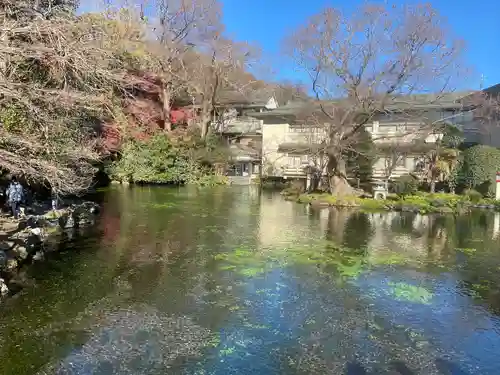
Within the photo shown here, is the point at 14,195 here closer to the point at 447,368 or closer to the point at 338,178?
the point at 447,368

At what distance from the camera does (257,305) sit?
24.1 feet

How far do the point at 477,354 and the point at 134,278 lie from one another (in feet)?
19.9

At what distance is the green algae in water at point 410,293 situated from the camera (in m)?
7.81

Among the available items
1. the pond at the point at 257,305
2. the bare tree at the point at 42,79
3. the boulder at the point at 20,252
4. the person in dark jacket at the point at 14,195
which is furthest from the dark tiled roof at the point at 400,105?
the boulder at the point at 20,252

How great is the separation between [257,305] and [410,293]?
3002 mm

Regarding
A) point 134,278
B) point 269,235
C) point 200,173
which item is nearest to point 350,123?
point 269,235

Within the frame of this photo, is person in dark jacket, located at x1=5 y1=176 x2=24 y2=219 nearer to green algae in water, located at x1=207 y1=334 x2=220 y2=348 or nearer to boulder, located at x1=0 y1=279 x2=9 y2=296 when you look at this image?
boulder, located at x1=0 y1=279 x2=9 y2=296

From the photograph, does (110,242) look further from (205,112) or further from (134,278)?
(205,112)

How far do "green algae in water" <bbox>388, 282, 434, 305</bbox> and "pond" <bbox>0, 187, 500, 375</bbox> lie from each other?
0.04 m

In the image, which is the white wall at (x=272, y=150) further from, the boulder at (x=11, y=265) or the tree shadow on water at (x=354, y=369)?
the tree shadow on water at (x=354, y=369)

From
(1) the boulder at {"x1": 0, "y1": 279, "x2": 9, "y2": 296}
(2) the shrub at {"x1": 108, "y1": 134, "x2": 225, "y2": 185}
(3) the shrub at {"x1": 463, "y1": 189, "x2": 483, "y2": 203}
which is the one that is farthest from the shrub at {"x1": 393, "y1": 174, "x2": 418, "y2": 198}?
(1) the boulder at {"x1": 0, "y1": 279, "x2": 9, "y2": 296}

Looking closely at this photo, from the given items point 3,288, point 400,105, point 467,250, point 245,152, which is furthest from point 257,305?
point 245,152

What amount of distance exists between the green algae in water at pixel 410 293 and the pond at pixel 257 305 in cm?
4

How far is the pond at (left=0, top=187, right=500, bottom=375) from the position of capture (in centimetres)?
548
